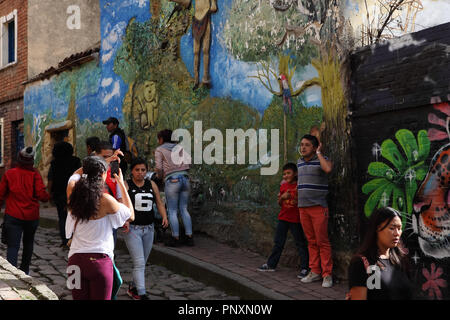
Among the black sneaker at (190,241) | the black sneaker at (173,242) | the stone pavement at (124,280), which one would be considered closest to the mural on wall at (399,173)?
the stone pavement at (124,280)

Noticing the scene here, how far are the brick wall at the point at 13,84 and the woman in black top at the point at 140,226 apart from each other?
11.2 m

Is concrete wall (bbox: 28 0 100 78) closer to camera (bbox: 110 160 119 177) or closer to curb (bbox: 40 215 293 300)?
curb (bbox: 40 215 293 300)

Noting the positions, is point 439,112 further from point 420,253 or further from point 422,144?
point 420,253

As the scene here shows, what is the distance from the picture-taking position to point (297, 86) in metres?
6.49

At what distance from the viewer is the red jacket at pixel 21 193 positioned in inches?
233

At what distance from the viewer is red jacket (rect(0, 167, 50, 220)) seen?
5.92 m

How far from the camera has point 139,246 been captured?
17.0 feet

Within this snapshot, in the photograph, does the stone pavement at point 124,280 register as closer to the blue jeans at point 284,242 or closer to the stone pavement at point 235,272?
the stone pavement at point 235,272

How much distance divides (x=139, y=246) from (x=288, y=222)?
6.21 feet

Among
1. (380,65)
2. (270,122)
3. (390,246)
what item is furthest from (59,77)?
(390,246)

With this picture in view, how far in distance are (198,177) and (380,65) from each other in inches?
147

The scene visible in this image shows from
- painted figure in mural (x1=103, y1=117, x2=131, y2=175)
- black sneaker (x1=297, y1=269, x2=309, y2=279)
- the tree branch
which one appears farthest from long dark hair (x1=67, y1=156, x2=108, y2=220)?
painted figure in mural (x1=103, y1=117, x2=131, y2=175)

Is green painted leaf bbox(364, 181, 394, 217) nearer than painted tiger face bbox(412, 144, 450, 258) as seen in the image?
No
